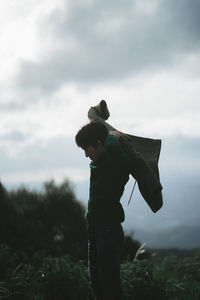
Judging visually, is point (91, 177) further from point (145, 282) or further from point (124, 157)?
point (145, 282)

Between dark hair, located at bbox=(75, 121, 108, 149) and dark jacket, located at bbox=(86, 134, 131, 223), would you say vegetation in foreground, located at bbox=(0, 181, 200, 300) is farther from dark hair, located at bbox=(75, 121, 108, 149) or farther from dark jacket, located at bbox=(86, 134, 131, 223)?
dark hair, located at bbox=(75, 121, 108, 149)

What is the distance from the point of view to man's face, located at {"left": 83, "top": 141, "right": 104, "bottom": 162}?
304 cm

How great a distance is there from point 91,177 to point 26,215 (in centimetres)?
1018

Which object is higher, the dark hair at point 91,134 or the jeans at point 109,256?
the dark hair at point 91,134

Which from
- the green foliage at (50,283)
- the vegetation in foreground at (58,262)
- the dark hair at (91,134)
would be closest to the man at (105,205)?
the dark hair at (91,134)

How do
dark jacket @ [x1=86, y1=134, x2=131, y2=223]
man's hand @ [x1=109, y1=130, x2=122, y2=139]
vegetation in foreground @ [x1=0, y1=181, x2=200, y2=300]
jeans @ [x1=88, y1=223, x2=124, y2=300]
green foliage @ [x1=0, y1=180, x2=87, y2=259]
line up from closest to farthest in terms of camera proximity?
jeans @ [x1=88, y1=223, x2=124, y2=300], dark jacket @ [x1=86, y1=134, x2=131, y2=223], man's hand @ [x1=109, y1=130, x2=122, y2=139], vegetation in foreground @ [x1=0, y1=181, x2=200, y2=300], green foliage @ [x1=0, y1=180, x2=87, y2=259]

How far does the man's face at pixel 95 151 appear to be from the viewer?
3040 millimetres

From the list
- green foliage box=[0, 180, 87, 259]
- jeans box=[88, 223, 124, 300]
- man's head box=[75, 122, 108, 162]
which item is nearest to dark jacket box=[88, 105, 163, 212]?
man's head box=[75, 122, 108, 162]

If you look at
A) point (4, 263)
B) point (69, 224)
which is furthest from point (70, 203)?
point (4, 263)

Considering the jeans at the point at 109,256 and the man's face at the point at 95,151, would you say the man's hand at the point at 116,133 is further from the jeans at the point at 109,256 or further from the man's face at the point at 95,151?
the jeans at the point at 109,256

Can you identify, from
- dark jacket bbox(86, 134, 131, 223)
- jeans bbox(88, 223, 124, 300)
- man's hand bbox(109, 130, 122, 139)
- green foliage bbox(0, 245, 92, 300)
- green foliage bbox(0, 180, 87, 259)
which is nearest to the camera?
jeans bbox(88, 223, 124, 300)

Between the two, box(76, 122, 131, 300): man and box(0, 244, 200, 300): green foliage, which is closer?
box(76, 122, 131, 300): man

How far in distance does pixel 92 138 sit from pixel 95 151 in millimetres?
120

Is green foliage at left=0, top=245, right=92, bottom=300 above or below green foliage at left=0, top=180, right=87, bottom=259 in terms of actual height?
below
